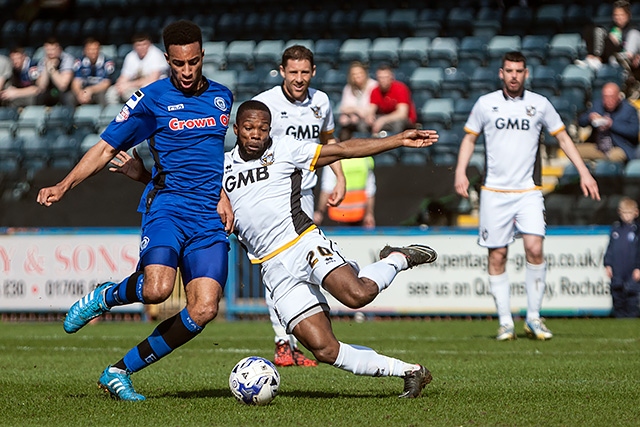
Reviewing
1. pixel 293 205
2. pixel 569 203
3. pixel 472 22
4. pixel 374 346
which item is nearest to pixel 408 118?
pixel 569 203

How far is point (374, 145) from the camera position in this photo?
736 cm

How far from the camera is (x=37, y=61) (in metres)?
23.4

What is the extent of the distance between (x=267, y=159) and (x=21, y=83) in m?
16.3

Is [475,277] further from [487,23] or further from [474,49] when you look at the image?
[487,23]

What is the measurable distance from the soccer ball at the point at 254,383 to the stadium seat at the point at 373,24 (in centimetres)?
1663

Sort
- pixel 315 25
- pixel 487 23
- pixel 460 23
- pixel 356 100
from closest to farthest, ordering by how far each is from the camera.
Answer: pixel 356 100 → pixel 487 23 → pixel 460 23 → pixel 315 25

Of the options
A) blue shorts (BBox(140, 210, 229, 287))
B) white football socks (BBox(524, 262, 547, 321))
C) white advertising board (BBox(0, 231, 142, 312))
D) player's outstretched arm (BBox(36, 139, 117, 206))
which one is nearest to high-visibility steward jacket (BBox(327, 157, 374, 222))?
white advertising board (BBox(0, 231, 142, 312))

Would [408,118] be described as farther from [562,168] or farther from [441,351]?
[441,351]

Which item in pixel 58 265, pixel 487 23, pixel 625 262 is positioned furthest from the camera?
pixel 487 23

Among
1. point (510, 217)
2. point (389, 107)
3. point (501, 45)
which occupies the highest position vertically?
point (501, 45)

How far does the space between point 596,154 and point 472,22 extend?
6.17 meters

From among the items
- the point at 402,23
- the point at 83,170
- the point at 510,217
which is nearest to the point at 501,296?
the point at 510,217

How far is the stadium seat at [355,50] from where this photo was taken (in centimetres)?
2214

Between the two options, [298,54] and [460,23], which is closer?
[298,54]
